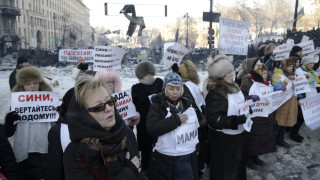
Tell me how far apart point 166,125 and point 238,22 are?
3225 millimetres

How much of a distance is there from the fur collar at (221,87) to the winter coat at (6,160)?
2.30m

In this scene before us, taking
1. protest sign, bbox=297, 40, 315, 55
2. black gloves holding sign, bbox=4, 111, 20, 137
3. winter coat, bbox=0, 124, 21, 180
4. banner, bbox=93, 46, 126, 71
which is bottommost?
winter coat, bbox=0, 124, 21, 180

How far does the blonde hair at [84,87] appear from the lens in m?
1.66

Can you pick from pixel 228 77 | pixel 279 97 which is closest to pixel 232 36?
pixel 279 97

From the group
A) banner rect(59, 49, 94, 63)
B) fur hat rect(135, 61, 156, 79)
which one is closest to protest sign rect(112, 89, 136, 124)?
fur hat rect(135, 61, 156, 79)

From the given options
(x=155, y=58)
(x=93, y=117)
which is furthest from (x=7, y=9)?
(x=93, y=117)

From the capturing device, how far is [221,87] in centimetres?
313

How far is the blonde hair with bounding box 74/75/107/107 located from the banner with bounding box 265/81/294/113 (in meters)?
3.18

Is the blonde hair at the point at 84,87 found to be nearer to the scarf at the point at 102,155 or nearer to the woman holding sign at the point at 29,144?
the scarf at the point at 102,155

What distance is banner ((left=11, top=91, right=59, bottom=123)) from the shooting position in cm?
284

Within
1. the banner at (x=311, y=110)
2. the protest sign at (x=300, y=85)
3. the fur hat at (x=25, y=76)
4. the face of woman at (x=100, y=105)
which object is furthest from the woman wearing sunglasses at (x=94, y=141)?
the protest sign at (x=300, y=85)

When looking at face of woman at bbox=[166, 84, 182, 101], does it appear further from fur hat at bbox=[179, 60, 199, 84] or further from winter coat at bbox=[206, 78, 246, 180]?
fur hat at bbox=[179, 60, 199, 84]

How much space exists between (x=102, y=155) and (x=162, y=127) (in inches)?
46.7

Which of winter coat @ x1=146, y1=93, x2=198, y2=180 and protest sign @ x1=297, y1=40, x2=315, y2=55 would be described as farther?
protest sign @ x1=297, y1=40, x2=315, y2=55
